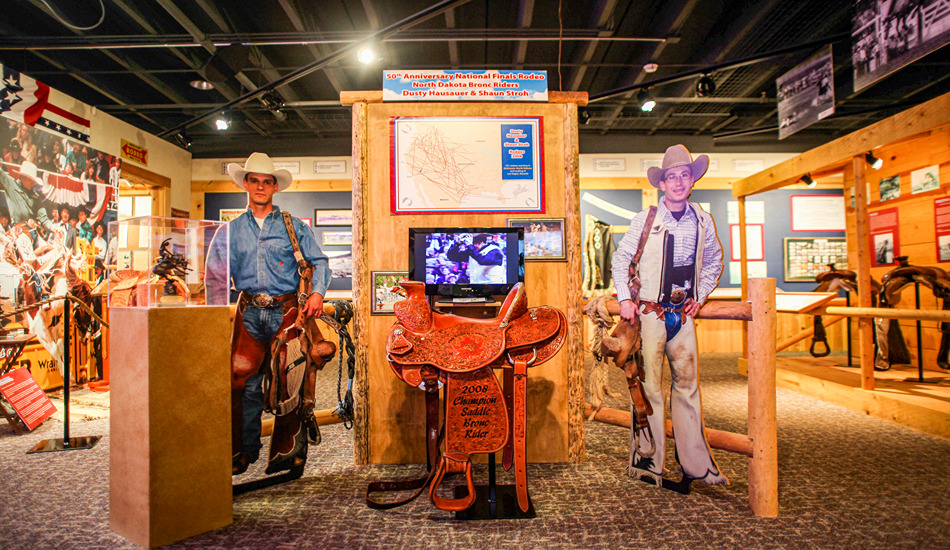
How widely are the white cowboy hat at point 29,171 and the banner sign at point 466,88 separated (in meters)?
4.21

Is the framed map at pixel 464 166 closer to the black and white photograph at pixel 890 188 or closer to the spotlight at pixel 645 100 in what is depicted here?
the spotlight at pixel 645 100

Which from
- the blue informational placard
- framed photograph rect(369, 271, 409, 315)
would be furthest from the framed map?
framed photograph rect(369, 271, 409, 315)

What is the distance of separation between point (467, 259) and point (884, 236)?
617 centimetres

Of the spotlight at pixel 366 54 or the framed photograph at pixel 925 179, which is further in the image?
the framed photograph at pixel 925 179

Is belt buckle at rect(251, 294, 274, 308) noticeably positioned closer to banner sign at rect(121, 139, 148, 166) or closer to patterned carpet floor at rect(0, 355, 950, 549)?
patterned carpet floor at rect(0, 355, 950, 549)

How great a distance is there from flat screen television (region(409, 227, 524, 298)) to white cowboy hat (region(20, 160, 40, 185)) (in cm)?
458

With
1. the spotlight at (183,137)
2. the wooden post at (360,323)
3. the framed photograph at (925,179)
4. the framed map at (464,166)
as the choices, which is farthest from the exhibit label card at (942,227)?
the spotlight at (183,137)

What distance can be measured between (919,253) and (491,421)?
6117 mm

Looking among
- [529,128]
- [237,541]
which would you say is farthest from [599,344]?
[237,541]

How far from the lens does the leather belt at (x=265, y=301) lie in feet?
7.88

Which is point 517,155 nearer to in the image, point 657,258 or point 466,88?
point 466,88

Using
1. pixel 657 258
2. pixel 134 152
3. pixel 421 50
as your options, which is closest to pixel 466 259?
pixel 657 258

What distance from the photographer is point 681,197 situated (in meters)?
2.25

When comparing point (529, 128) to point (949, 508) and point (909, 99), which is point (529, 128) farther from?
point (909, 99)
